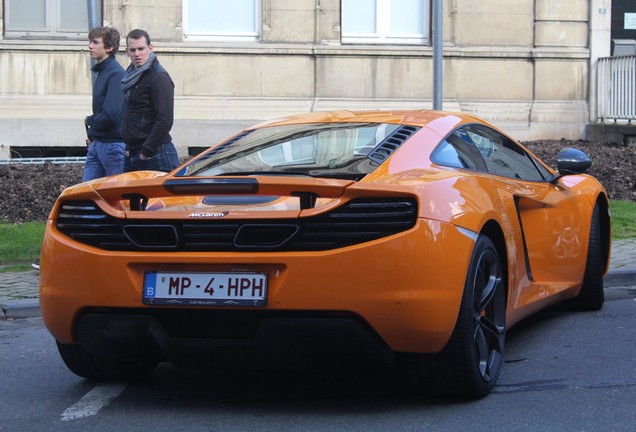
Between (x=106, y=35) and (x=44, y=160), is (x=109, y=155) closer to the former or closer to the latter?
(x=106, y=35)

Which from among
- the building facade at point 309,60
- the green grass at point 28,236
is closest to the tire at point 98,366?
the green grass at point 28,236

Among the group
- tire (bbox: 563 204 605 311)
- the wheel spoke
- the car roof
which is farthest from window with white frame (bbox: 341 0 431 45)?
the wheel spoke

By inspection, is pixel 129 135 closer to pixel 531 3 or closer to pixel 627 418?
pixel 627 418

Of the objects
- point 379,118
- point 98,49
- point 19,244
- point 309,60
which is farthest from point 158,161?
point 309,60

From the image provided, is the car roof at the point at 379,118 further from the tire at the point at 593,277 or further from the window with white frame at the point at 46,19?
the window with white frame at the point at 46,19

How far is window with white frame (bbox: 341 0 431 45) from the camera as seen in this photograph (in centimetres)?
1747

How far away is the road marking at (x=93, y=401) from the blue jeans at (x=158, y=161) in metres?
3.02

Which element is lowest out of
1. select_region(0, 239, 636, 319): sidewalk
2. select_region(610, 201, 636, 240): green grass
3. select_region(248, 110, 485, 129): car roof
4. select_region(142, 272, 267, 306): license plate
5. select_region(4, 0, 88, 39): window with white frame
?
select_region(0, 239, 636, 319): sidewalk

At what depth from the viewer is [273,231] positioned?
15.1 ft

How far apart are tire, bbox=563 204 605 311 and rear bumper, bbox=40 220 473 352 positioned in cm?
251

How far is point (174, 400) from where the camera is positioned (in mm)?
5223

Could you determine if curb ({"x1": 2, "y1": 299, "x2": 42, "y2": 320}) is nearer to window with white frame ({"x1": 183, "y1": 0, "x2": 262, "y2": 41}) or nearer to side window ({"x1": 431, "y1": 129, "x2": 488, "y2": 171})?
side window ({"x1": 431, "y1": 129, "x2": 488, "y2": 171})

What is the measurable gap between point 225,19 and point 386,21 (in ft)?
8.20

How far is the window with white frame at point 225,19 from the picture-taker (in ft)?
56.4
